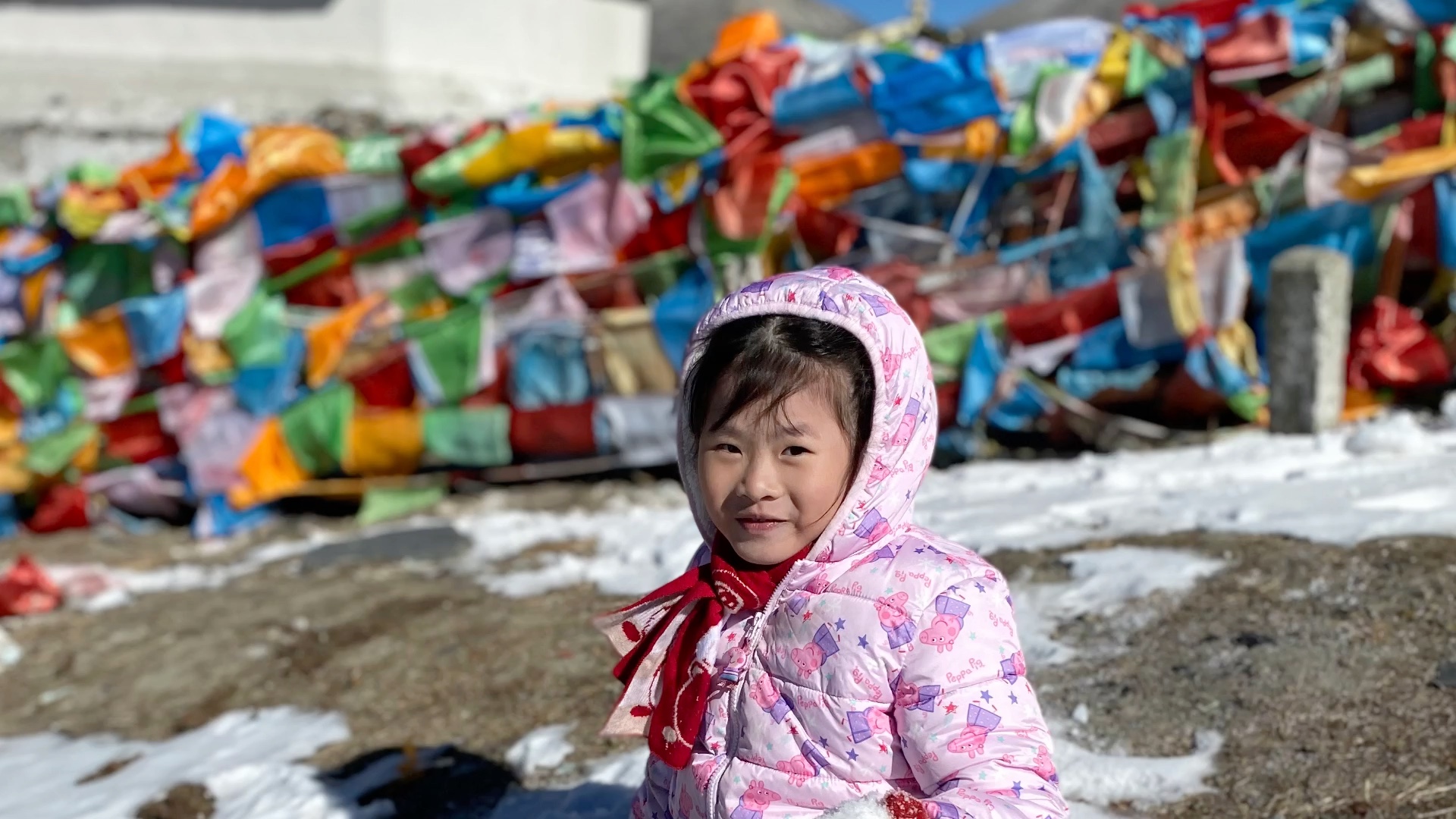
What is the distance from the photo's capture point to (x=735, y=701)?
1.81 m

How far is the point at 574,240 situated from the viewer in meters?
6.73

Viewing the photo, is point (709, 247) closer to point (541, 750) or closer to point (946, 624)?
point (541, 750)

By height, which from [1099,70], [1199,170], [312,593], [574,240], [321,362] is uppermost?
[1099,70]

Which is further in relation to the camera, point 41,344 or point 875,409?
point 41,344

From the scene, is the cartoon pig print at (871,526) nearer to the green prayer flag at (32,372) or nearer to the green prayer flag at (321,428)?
the green prayer flag at (321,428)

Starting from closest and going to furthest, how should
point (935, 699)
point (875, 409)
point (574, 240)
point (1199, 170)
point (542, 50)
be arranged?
point (935, 699)
point (875, 409)
point (1199, 170)
point (574, 240)
point (542, 50)

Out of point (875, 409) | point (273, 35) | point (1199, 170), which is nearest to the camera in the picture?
point (875, 409)

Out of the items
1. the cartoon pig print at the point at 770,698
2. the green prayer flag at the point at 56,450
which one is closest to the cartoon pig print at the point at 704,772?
the cartoon pig print at the point at 770,698

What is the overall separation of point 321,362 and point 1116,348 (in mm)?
4316

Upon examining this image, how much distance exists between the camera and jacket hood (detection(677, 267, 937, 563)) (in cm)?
172

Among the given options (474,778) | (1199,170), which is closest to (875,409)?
(474,778)

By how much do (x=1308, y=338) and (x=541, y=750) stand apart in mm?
3591

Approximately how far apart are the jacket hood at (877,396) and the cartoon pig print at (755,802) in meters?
0.34

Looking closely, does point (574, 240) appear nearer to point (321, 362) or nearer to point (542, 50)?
point (321, 362)
